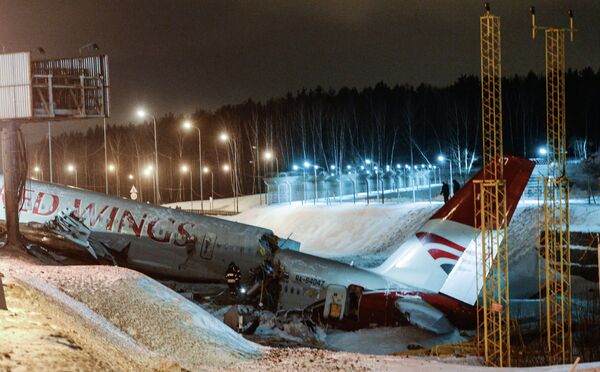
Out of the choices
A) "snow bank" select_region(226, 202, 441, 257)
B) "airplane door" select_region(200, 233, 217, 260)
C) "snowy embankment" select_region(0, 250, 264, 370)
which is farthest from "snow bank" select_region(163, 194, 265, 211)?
"snowy embankment" select_region(0, 250, 264, 370)

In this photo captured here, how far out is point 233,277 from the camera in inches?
1008

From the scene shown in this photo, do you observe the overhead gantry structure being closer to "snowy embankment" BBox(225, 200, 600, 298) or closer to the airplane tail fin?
the airplane tail fin

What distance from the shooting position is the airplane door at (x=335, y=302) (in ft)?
71.3

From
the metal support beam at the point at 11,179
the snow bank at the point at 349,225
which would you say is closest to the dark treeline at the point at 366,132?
the snow bank at the point at 349,225

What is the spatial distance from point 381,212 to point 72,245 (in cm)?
3374

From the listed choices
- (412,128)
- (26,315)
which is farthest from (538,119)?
(26,315)

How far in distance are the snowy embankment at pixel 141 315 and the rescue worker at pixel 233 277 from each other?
7869mm

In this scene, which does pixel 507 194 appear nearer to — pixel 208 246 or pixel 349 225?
pixel 208 246

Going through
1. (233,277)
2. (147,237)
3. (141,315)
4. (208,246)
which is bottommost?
(233,277)

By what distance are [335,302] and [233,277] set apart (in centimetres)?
546

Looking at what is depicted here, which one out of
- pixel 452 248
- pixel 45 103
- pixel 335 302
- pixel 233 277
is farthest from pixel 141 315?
pixel 45 103

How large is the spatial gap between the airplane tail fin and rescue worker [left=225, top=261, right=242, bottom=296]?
20.5 feet

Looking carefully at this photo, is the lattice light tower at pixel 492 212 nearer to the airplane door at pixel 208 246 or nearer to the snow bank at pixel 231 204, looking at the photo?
the airplane door at pixel 208 246

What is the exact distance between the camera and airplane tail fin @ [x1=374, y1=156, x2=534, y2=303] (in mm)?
21625
